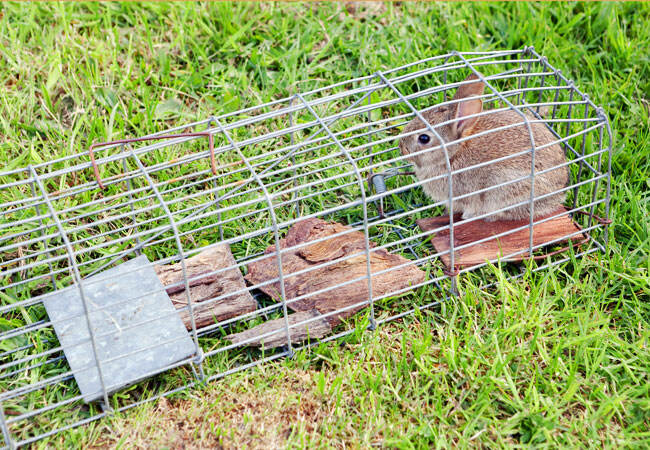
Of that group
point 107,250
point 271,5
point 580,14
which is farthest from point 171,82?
point 580,14

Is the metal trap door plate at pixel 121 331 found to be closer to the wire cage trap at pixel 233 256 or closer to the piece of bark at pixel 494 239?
the wire cage trap at pixel 233 256

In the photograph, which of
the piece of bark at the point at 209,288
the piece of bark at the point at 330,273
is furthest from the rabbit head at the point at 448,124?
the piece of bark at the point at 209,288

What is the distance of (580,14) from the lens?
18.9 feet

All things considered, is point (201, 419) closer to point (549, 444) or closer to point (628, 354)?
point (549, 444)

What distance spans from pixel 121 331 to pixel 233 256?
83 cm

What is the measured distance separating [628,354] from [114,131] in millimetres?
3306

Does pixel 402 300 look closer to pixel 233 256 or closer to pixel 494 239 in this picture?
pixel 494 239

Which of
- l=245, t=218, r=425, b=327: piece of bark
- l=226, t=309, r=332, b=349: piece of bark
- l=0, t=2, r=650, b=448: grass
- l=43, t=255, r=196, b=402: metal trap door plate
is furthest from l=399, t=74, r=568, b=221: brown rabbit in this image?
l=43, t=255, r=196, b=402: metal trap door plate

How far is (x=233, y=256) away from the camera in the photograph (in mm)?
4402

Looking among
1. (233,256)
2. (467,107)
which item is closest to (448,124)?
(467,107)

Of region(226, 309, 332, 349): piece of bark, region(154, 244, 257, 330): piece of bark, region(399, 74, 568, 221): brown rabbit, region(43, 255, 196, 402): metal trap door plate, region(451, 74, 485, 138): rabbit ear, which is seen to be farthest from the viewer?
region(399, 74, 568, 221): brown rabbit

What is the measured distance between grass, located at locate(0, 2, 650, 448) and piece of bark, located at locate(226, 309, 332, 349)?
10 cm

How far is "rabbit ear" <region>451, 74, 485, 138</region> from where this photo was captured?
13.7 ft

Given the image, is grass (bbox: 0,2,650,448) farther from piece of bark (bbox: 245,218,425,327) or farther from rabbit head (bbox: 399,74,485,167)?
rabbit head (bbox: 399,74,485,167)
